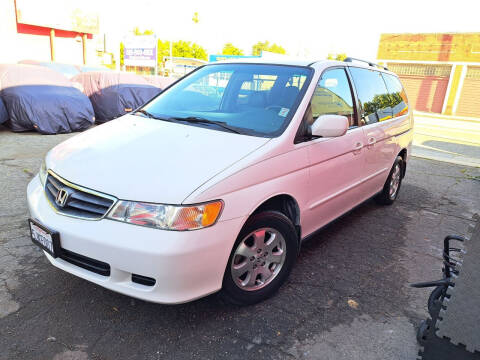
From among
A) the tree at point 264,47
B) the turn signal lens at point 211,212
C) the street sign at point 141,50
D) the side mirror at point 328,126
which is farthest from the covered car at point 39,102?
the tree at point 264,47

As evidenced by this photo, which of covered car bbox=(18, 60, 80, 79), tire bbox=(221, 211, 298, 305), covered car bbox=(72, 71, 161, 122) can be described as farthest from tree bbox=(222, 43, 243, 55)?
tire bbox=(221, 211, 298, 305)

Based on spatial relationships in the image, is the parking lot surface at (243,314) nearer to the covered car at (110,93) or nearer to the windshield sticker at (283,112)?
the windshield sticker at (283,112)

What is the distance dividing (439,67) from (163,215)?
31.3m

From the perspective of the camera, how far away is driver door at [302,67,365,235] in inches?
118

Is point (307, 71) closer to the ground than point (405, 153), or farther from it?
farther from it

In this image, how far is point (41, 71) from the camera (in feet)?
31.3

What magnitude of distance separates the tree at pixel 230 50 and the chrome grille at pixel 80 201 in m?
78.9

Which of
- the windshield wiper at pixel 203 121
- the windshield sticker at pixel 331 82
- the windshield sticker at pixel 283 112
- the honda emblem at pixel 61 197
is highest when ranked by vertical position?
the windshield sticker at pixel 331 82

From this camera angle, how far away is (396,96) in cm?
489

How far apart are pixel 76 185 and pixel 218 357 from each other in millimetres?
1339

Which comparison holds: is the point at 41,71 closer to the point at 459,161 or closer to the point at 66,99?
the point at 66,99

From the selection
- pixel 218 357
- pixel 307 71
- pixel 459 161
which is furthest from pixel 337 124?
pixel 459 161

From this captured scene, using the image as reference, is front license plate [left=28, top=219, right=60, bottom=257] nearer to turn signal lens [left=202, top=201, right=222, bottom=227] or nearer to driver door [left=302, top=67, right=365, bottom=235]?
turn signal lens [left=202, top=201, right=222, bottom=227]

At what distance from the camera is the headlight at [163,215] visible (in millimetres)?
2084
